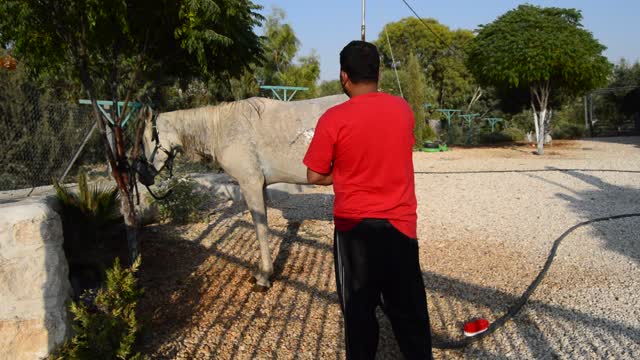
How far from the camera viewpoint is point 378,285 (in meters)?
2.34

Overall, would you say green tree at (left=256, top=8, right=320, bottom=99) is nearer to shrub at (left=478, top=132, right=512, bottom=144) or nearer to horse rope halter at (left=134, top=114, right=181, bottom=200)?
shrub at (left=478, top=132, right=512, bottom=144)

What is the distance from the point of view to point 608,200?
853cm

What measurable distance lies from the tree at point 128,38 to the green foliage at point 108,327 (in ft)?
3.63

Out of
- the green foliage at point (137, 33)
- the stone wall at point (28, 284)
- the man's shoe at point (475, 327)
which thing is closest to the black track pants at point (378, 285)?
the man's shoe at point (475, 327)

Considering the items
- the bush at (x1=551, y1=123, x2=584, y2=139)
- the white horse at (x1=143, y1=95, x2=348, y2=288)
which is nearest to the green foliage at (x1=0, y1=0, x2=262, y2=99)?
the white horse at (x1=143, y1=95, x2=348, y2=288)

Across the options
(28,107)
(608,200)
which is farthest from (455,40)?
(28,107)

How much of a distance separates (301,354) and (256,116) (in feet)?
7.81

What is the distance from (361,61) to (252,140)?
8.01 ft

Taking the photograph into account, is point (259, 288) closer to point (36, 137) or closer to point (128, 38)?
point (128, 38)

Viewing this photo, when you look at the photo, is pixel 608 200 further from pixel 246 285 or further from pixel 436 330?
pixel 246 285

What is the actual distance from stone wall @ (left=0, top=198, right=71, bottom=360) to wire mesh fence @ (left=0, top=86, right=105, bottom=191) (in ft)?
15.3

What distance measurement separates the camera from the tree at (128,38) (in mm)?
3449

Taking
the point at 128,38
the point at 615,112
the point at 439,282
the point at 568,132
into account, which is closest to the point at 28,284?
the point at 128,38

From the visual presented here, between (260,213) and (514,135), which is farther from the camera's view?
(514,135)
